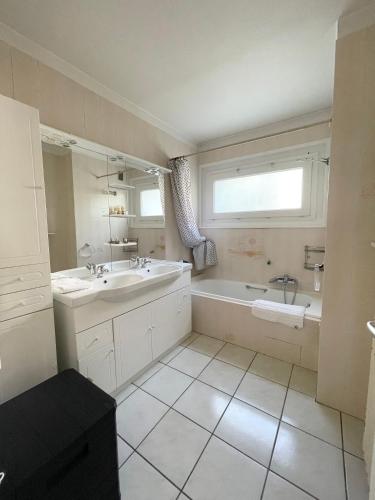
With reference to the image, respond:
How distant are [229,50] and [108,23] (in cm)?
80

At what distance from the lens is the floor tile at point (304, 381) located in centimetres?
159

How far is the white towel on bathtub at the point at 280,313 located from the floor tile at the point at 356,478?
836mm

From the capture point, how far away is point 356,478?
3.38 ft

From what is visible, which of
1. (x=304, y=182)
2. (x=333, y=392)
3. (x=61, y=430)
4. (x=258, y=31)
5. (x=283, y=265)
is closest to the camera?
(x=61, y=430)

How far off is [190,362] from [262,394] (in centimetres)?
65

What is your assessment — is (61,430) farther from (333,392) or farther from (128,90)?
(128,90)

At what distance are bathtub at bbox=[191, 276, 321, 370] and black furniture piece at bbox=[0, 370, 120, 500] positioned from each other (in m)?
1.50

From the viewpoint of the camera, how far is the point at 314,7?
120 centimetres

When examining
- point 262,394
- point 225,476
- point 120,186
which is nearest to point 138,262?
point 120,186

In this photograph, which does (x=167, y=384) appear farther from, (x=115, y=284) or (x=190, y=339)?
(x=115, y=284)

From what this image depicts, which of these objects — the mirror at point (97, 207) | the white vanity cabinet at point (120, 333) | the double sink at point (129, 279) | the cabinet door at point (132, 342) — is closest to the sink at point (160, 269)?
the double sink at point (129, 279)

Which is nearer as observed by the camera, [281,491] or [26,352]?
[281,491]

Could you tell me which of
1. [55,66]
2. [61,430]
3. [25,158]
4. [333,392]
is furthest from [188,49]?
[333,392]

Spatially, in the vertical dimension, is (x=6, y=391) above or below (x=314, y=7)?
below
